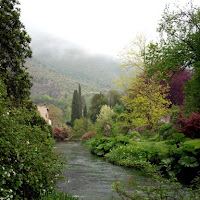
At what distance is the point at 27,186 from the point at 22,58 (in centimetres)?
702

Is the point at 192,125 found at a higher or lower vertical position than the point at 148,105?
lower

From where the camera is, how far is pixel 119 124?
2477 cm

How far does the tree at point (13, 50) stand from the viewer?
376 inches

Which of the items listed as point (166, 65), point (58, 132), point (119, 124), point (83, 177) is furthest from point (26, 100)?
point (58, 132)

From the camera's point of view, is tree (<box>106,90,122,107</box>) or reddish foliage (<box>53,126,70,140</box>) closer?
reddish foliage (<box>53,126,70,140</box>)

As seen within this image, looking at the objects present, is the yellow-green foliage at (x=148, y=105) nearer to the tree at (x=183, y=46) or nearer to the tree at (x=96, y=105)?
the tree at (x=183, y=46)

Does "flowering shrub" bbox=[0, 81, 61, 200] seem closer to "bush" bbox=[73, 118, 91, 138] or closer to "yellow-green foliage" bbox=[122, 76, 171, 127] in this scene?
"yellow-green foliage" bbox=[122, 76, 171, 127]

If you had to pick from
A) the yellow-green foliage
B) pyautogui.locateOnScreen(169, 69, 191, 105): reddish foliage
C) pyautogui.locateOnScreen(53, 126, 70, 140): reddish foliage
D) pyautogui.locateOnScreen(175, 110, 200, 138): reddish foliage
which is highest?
pyautogui.locateOnScreen(169, 69, 191, 105): reddish foliage

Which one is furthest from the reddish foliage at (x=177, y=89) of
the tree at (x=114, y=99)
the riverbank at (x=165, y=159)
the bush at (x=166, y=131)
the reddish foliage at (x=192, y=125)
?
the tree at (x=114, y=99)

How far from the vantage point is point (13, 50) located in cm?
981

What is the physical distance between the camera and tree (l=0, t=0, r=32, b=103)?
9.56m

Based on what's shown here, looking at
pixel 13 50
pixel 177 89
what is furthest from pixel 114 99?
pixel 13 50

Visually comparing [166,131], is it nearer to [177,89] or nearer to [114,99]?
[177,89]

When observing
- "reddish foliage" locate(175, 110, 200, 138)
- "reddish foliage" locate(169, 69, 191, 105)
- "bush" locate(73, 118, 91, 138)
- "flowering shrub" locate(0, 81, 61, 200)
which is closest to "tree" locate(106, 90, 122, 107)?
"bush" locate(73, 118, 91, 138)
